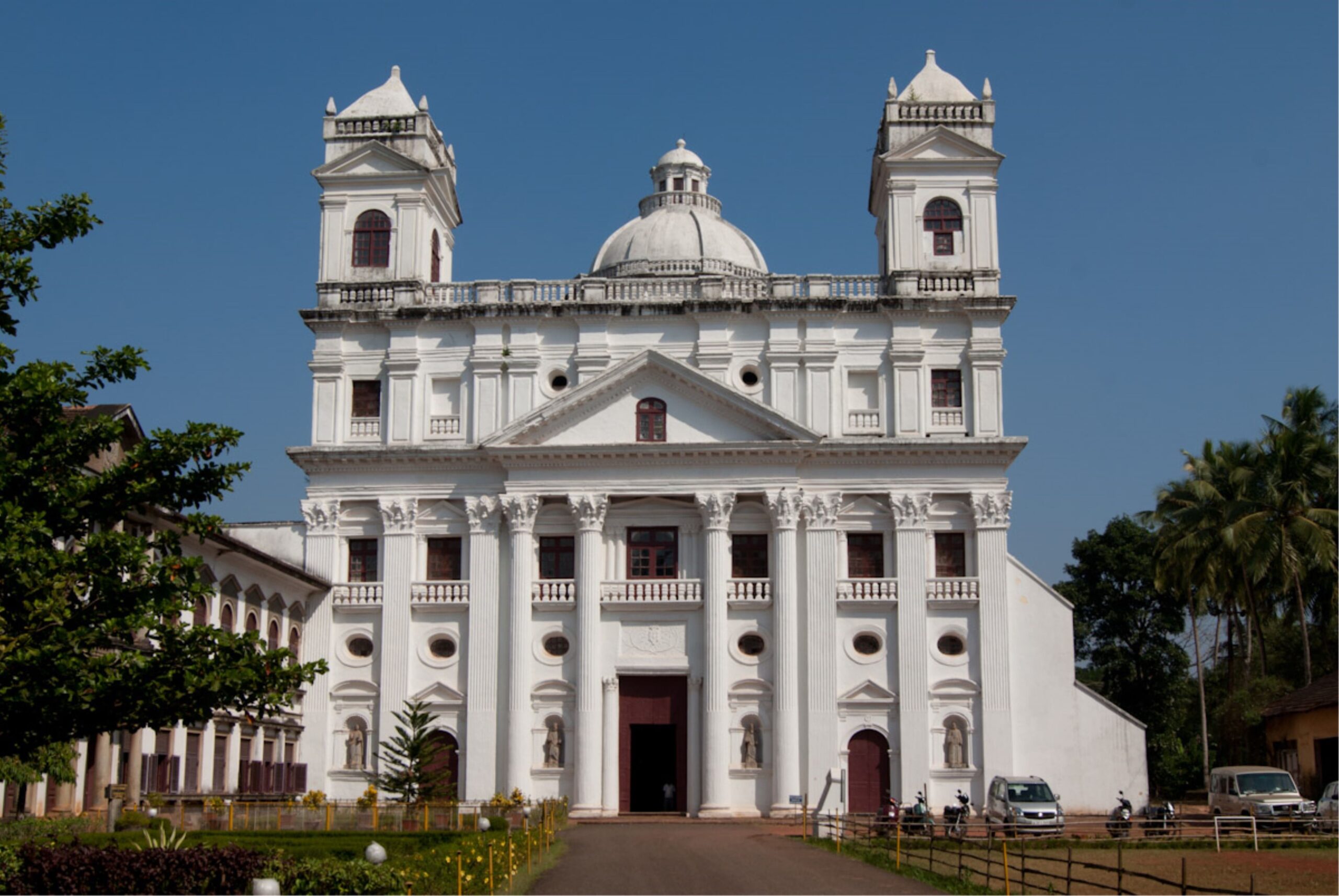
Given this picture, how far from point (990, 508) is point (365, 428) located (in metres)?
20.7

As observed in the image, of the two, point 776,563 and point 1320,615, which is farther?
point 1320,615

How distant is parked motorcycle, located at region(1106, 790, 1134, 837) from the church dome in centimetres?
2367

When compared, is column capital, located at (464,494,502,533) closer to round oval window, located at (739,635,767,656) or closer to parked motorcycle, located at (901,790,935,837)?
round oval window, located at (739,635,767,656)

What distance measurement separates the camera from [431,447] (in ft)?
161

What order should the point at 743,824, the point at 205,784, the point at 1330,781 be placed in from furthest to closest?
the point at 1330,781 → the point at 743,824 → the point at 205,784

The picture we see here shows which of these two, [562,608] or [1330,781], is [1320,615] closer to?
[1330,781]

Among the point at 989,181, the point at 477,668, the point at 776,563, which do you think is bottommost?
the point at 477,668

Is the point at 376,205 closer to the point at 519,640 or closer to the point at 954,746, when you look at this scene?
the point at 519,640

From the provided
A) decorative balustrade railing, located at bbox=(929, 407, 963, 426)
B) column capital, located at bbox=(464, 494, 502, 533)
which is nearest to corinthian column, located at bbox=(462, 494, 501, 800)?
column capital, located at bbox=(464, 494, 502, 533)

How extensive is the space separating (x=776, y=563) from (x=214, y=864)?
28.8 m

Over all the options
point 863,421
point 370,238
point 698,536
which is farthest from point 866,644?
point 370,238

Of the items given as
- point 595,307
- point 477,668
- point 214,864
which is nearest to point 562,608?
point 477,668

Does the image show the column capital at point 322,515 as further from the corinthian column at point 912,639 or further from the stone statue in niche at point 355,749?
the corinthian column at point 912,639

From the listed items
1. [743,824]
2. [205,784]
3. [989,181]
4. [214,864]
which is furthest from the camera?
[989,181]
